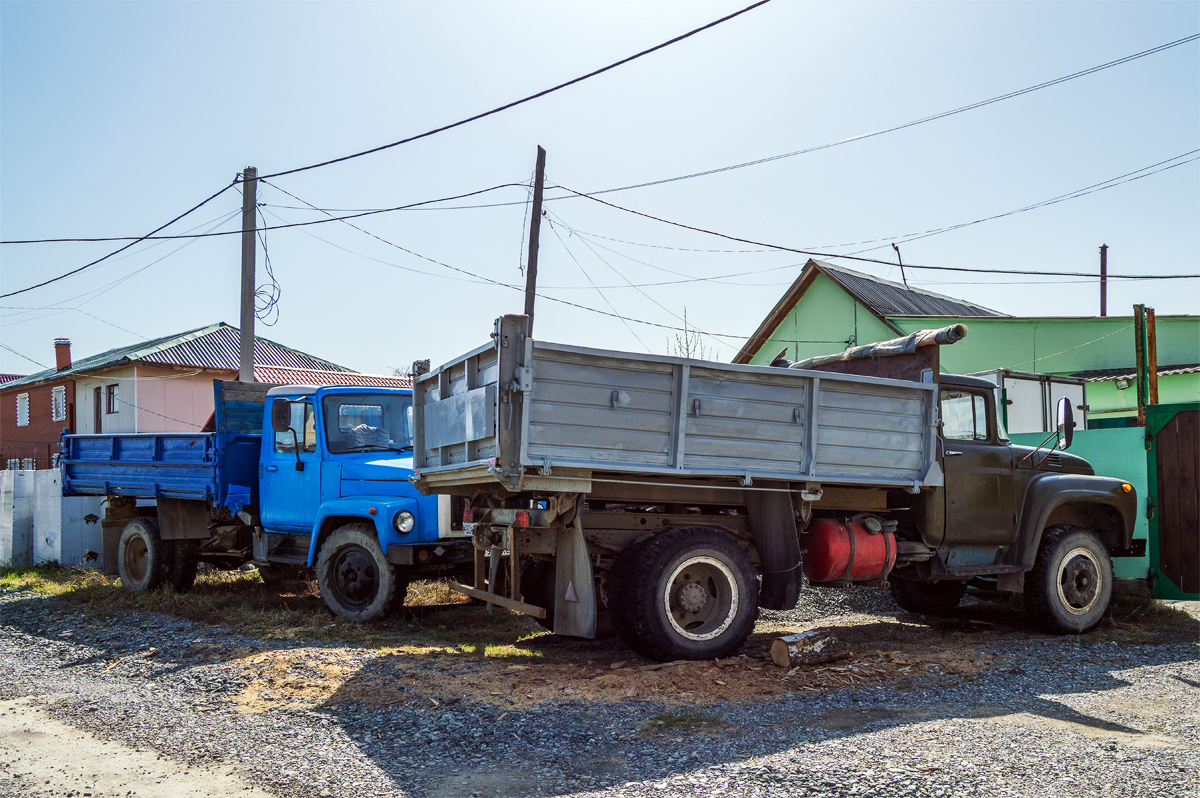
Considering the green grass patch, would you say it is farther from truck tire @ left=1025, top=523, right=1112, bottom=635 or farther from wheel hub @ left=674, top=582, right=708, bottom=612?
truck tire @ left=1025, top=523, right=1112, bottom=635

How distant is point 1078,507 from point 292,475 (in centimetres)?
801

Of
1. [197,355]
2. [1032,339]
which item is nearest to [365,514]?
[1032,339]

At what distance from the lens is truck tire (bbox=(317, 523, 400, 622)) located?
342 inches

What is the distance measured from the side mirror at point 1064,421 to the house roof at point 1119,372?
12271 mm

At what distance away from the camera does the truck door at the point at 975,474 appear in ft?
27.2

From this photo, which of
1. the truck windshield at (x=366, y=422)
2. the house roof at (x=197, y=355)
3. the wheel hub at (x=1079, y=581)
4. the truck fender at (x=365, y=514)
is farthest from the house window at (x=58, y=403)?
the wheel hub at (x=1079, y=581)

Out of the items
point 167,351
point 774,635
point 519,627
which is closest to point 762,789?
point 774,635

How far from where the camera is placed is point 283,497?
992 centimetres

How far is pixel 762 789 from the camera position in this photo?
4.19 m

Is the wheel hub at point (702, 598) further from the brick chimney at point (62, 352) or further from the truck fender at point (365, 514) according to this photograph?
the brick chimney at point (62, 352)

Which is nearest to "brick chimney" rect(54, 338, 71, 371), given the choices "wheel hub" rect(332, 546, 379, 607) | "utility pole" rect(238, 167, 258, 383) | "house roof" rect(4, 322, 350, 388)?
"house roof" rect(4, 322, 350, 388)

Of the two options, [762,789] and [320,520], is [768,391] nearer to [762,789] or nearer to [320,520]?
[762,789]

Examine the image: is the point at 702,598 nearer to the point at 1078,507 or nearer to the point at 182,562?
the point at 1078,507

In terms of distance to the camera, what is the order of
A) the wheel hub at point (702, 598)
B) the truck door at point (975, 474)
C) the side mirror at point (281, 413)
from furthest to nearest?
the side mirror at point (281, 413)
the truck door at point (975, 474)
the wheel hub at point (702, 598)
